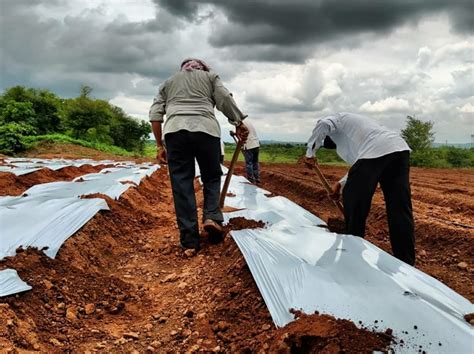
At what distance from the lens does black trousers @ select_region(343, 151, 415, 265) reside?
3.11 meters

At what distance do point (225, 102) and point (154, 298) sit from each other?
6.07ft

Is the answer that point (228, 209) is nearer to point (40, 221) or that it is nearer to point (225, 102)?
point (225, 102)

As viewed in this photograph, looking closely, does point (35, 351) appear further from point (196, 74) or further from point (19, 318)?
point (196, 74)

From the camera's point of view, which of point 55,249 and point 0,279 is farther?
point 55,249

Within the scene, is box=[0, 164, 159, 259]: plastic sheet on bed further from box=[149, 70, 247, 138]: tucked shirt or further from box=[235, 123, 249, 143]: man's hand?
box=[235, 123, 249, 143]: man's hand

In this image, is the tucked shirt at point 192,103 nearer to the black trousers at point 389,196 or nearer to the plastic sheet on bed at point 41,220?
the plastic sheet on bed at point 41,220

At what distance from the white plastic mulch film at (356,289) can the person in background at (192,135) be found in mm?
675

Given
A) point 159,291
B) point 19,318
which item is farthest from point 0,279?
point 159,291

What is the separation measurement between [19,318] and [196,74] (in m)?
2.40

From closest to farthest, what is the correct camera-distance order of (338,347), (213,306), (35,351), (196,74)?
(338,347), (35,351), (213,306), (196,74)

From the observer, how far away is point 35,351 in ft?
5.77

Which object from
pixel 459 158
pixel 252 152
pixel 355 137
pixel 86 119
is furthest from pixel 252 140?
pixel 86 119

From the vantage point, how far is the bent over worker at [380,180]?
3.11m

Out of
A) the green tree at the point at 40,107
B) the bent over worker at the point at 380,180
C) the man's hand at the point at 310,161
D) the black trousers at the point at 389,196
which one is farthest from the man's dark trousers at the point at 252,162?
the green tree at the point at 40,107
